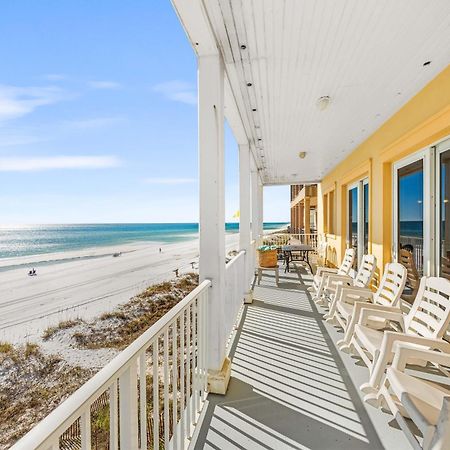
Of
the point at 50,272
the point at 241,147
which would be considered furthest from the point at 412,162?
the point at 50,272

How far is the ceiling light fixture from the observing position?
303cm

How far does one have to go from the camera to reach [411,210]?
3451 millimetres

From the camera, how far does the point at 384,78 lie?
2.63 metres

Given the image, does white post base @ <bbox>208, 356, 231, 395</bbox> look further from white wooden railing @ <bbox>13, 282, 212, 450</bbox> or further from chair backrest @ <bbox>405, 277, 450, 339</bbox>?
chair backrest @ <bbox>405, 277, 450, 339</bbox>

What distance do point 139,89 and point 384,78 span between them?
11619mm

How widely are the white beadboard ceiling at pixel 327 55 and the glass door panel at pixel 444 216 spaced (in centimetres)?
83

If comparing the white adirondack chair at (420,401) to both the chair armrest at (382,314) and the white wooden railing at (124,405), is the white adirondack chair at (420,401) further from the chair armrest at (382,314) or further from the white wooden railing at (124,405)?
the white wooden railing at (124,405)

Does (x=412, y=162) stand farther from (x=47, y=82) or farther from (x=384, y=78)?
(x=47, y=82)

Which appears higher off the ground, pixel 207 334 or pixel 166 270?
pixel 207 334

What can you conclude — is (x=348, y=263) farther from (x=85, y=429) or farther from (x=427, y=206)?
(x=85, y=429)

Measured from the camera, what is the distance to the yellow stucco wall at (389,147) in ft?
8.47

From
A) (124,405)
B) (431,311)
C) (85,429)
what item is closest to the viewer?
(85,429)

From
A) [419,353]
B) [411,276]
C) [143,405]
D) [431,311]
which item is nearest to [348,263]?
[411,276]

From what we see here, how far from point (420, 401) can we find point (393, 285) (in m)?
1.78
